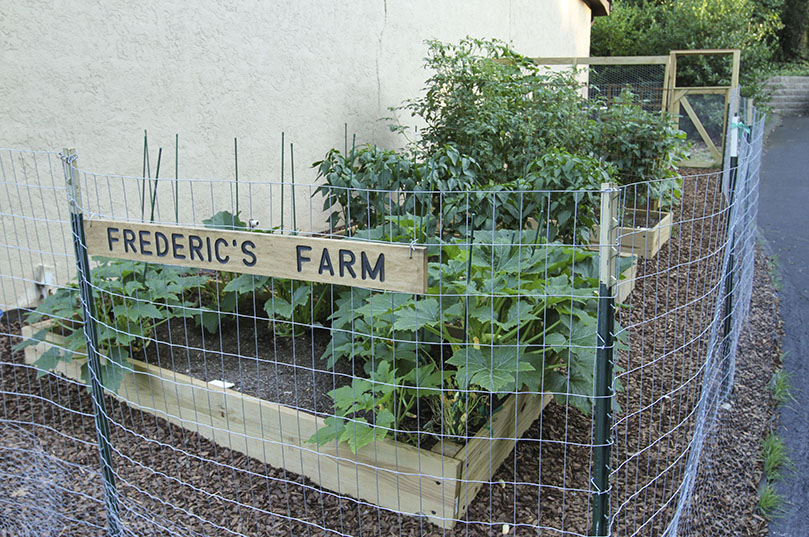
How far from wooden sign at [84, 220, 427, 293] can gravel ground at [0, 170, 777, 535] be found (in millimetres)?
899

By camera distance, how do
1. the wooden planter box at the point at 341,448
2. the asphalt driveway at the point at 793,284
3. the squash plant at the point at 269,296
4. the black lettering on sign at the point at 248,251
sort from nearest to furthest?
1. the black lettering on sign at the point at 248,251
2. the wooden planter box at the point at 341,448
3. the asphalt driveway at the point at 793,284
4. the squash plant at the point at 269,296

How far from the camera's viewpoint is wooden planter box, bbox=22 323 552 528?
248 cm

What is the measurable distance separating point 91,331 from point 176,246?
0.59 meters

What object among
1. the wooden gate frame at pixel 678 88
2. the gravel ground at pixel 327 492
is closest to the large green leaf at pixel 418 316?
the gravel ground at pixel 327 492

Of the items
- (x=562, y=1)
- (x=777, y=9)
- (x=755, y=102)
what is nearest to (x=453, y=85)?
(x=562, y=1)

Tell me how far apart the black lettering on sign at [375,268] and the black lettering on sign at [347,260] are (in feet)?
0.10

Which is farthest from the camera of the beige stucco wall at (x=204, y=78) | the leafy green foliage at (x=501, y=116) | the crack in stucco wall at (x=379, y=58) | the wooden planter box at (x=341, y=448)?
the crack in stucco wall at (x=379, y=58)

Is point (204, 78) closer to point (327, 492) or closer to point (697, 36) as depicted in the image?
point (327, 492)

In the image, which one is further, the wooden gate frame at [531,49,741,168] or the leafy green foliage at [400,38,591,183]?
the wooden gate frame at [531,49,741,168]

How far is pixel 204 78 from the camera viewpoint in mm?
5164

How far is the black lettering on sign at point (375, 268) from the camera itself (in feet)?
6.19

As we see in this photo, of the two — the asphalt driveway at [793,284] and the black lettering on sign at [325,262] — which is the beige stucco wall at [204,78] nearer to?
the black lettering on sign at [325,262]

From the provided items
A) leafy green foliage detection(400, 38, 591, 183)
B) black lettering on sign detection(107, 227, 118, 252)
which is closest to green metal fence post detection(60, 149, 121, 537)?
black lettering on sign detection(107, 227, 118, 252)

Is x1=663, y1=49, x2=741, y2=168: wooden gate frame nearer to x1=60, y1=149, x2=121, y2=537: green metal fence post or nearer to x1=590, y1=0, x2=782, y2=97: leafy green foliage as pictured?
x1=590, y1=0, x2=782, y2=97: leafy green foliage
